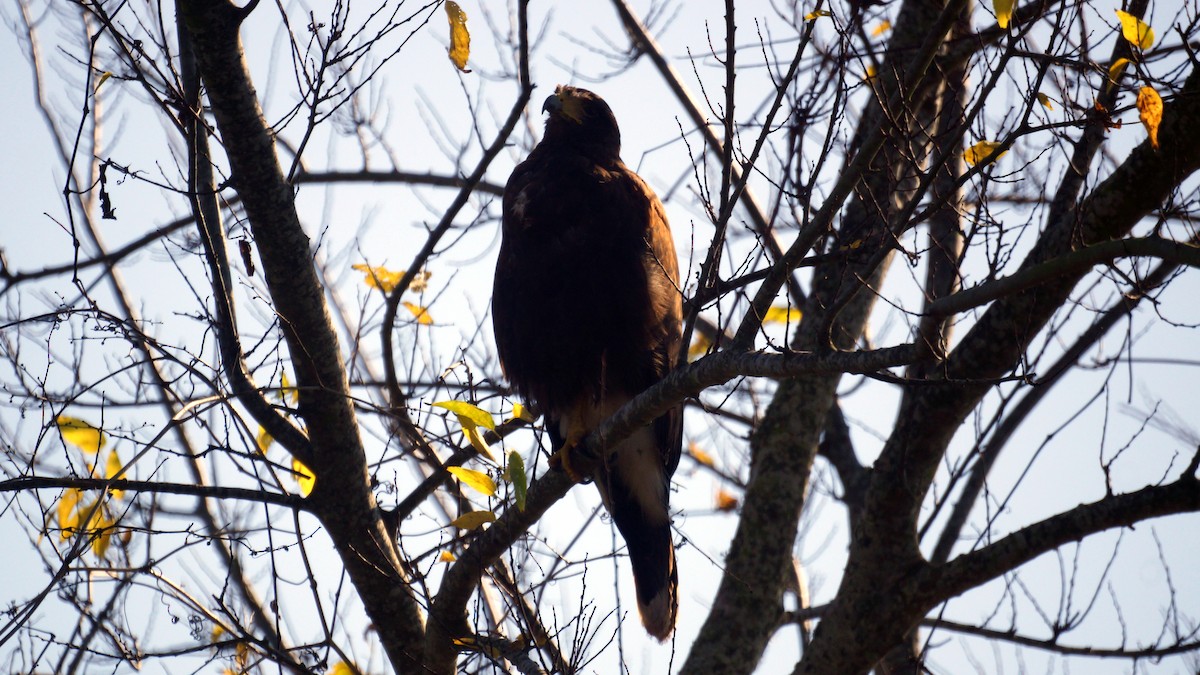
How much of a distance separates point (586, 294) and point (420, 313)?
33.9 inches

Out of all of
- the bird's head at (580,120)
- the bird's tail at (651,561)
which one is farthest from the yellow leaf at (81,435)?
the bird's head at (580,120)

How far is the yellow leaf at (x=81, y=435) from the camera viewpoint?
306 cm

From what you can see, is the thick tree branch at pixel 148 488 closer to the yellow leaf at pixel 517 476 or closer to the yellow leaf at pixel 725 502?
the yellow leaf at pixel 517 476

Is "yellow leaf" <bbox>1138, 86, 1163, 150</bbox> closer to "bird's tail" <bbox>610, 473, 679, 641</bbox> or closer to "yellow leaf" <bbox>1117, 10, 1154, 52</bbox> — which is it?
"yellow leaf" <bbox>1117, 10, 1154, 52</bbox>

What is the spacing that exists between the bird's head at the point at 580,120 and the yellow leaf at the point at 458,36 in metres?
1.40

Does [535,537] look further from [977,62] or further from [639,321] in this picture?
[977,62]

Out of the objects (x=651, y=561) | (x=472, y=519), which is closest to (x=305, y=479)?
(x=472, y=519)

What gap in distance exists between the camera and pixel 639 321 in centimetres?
402

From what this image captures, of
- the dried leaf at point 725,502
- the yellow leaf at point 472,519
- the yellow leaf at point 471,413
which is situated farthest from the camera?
the dried leaf at point 725,502

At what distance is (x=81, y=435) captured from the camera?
3400mm

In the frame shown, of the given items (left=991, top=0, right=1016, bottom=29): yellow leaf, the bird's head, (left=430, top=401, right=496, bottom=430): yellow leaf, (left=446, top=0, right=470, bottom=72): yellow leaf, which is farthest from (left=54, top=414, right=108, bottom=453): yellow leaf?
(left=991, top=0, right=1016, bottom=29): yellow leaf

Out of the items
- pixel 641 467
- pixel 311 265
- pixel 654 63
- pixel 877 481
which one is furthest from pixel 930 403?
pixel 654 63

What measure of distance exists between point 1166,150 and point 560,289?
2.07 metres

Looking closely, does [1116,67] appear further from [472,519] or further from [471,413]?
[472,519]
